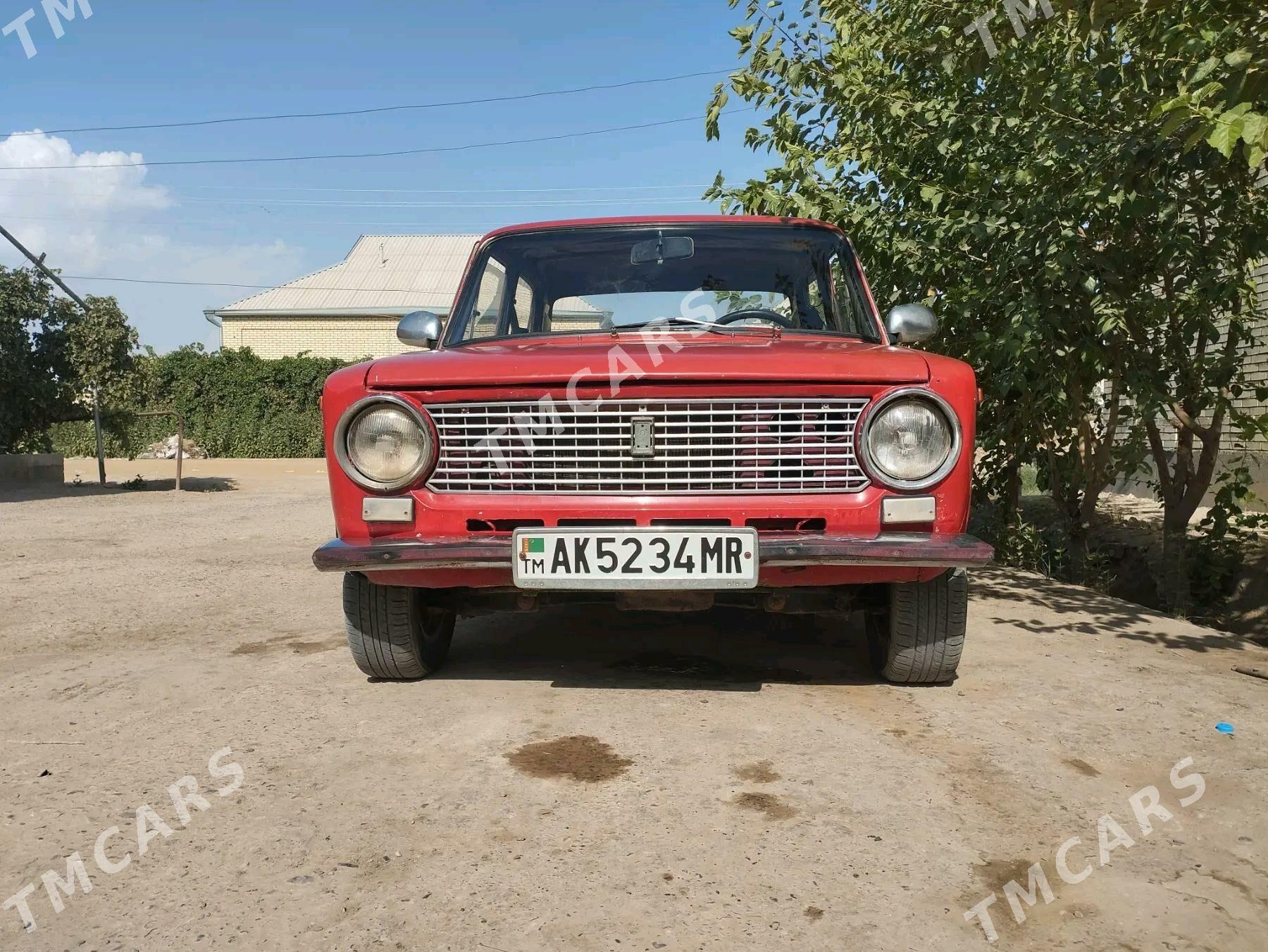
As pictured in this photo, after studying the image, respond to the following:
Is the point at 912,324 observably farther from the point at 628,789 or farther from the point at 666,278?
the point at 628,789

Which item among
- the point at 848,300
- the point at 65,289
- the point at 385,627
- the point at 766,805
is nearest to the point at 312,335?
the point at 65,289

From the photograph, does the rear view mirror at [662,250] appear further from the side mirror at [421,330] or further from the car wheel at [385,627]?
the car wheel at [385,627]

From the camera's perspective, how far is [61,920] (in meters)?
2.03

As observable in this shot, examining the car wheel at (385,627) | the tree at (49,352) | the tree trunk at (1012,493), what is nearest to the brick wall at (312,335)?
the tree at (49,352)

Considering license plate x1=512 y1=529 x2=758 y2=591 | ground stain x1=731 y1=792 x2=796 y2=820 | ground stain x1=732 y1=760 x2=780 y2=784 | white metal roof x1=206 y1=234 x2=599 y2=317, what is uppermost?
white metal roof x1=206 y1=234 x2=599 y2=317

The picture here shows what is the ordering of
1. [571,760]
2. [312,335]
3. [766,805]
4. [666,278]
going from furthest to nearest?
[312,335]
[666,278]
[571,760]
[766,805]

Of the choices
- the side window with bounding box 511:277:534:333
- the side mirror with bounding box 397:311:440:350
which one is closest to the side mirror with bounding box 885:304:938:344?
the side window with bounding box 511:277:534:333

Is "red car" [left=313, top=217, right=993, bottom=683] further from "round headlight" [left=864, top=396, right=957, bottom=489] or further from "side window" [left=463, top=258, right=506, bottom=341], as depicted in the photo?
"side window" [left=463, top=258, right=506, bottom=341]

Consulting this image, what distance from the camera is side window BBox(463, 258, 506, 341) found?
4.30 meters

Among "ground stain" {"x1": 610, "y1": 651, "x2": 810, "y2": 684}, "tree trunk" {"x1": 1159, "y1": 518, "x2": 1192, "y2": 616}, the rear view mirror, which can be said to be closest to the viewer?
"ground stain" {"x1": 610, "y1": 651, "x2": 810, "y2": 684}

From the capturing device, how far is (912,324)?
4.04 meters

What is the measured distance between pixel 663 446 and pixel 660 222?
1590 mm

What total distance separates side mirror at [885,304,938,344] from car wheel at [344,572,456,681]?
2.06 m

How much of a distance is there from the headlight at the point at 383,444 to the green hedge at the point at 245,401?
23.0 m
